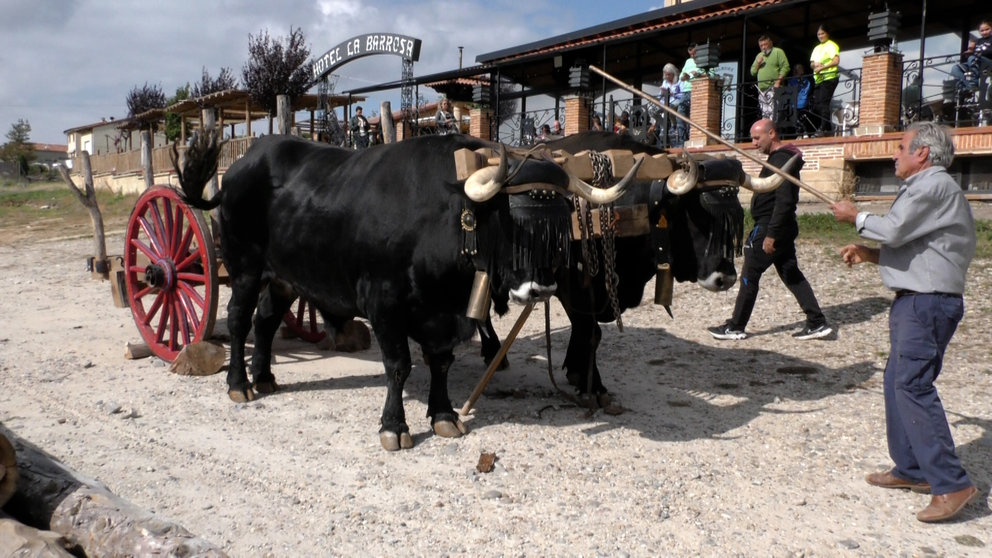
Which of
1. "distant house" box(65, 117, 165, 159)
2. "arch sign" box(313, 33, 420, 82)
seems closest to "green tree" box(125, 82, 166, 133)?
"distant house" box(65, 117, 165, 159)

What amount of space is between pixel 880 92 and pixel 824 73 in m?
0.84

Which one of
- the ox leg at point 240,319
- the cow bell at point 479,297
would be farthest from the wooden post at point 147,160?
the cow bell at point 479,297

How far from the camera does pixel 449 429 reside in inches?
208

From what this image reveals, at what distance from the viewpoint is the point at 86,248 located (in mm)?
16594

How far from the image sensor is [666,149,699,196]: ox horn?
5.34 meters

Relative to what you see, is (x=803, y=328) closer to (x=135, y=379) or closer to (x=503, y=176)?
(x=503, y=176)

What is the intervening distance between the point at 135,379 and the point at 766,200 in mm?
5666

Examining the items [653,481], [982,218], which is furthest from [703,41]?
[653,481]

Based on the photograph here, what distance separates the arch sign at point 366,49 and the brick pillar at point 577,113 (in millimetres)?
3292

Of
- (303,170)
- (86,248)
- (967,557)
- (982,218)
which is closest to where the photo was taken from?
(967,557)

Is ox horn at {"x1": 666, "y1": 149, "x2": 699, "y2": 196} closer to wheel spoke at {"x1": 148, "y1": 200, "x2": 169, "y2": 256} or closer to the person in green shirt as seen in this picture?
wheel spoke at {"x1": 148, "y1": 200, "x2": 169, "y2": 256}

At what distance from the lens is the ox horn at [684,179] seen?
534 centimetres

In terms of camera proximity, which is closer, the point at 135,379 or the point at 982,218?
the point at 135,379

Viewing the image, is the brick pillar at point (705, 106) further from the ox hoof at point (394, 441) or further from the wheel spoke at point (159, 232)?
the ox hoof at point (394, 441)
